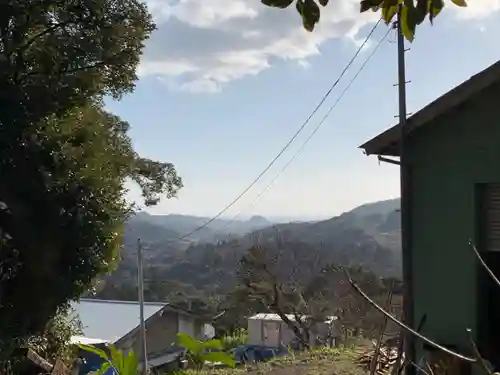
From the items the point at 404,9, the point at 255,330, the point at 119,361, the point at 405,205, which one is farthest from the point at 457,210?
the point at 255,330

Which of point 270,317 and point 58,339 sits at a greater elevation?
point 58,339

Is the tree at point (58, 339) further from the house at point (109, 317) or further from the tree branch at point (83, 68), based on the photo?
the house at point (109, 317)

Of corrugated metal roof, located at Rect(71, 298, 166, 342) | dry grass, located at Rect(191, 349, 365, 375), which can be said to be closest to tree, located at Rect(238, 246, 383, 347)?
corrugated metal roof, located at Rect(71, 298, 166, 342)

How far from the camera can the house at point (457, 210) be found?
7.10 m

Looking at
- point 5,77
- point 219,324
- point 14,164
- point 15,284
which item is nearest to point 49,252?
point 15,284

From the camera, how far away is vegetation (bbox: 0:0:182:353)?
1084 centimetres

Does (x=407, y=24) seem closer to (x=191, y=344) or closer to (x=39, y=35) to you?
(x=191, y=344)

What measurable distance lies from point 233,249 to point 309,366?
21.3m

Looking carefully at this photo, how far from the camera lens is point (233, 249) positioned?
30875mm

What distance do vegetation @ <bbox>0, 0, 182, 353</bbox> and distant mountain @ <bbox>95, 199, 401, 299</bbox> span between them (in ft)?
36.9

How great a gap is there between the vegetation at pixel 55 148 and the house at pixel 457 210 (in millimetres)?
5709

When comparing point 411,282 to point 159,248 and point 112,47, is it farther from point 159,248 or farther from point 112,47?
point 159,248

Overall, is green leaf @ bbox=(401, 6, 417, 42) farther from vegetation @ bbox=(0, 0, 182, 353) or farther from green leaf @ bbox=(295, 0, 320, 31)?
vegetation @ bbox=(0, 0, 182, 353)

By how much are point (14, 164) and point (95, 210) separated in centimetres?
164
